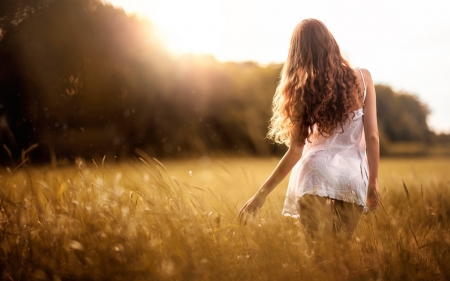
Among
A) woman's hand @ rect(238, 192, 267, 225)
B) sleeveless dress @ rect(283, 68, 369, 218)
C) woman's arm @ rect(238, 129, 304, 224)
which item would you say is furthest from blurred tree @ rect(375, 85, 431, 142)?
woman's hand @ rect(238, 192, 267, 225)

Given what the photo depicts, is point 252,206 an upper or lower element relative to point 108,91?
upper

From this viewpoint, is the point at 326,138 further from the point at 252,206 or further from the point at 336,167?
the point at 252,206

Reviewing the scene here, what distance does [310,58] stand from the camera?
295 centimetres

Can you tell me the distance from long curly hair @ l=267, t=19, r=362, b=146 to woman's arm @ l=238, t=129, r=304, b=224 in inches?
2.7

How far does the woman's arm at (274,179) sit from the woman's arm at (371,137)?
470mm

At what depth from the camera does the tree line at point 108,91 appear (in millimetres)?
6914

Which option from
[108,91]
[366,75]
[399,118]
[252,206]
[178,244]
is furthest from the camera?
[399,118]

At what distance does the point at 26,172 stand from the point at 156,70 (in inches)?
492

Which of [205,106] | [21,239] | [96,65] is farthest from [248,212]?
[205,106]

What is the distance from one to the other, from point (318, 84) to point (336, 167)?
588 mm

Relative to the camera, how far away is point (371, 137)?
116 inches

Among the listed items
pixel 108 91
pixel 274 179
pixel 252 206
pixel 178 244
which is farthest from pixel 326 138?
pixel 108 91

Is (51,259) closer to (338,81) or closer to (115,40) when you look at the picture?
(338,81)

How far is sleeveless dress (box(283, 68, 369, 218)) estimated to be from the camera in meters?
2.80
